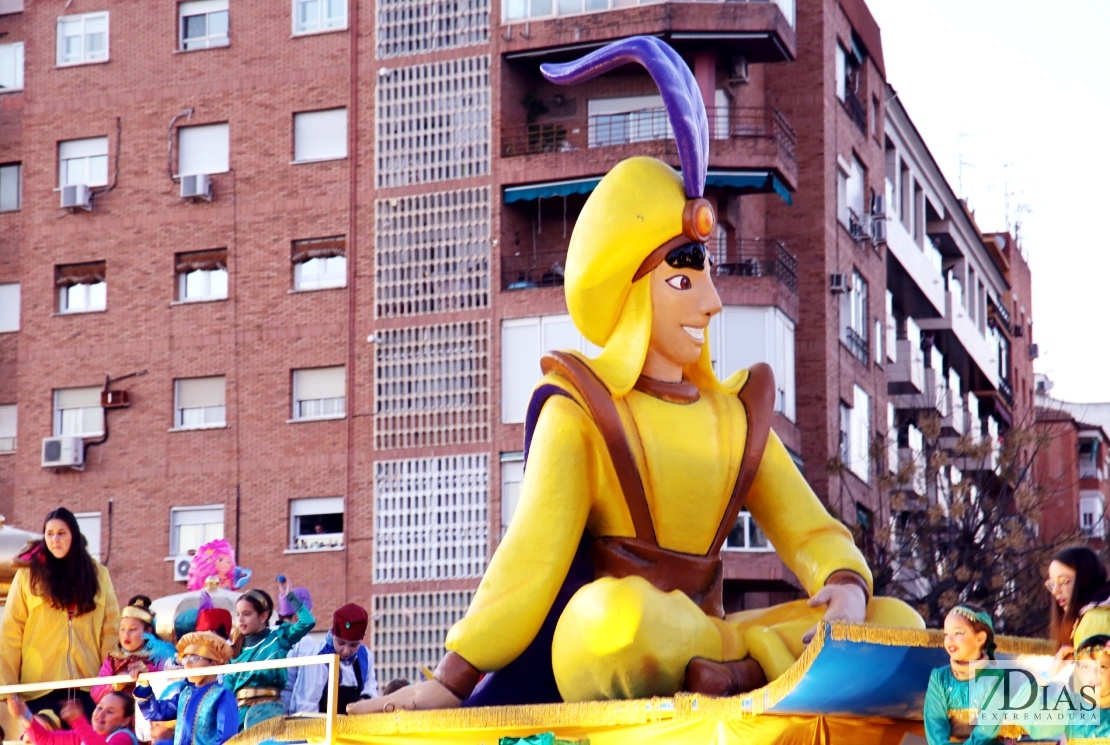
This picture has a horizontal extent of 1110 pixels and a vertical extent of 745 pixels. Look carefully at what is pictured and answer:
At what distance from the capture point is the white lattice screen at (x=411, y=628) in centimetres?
3189

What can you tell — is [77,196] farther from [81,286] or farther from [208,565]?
[208,565]

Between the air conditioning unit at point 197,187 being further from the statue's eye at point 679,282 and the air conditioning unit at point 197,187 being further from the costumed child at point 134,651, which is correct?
the statue's eye at point 679,282

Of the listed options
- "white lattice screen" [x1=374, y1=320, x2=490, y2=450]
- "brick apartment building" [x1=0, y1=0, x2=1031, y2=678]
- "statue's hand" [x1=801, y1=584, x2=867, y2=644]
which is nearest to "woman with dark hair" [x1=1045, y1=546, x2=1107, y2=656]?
"statue's hand" [x1=801, y1=584, x2=867, y2=644]

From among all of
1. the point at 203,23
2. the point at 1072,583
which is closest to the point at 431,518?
the point at 203,23

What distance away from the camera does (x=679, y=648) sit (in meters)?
9.30

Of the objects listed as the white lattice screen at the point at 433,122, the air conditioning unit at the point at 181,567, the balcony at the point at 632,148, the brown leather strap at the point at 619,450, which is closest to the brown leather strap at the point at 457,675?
the brown leather strap at the point at 619,450

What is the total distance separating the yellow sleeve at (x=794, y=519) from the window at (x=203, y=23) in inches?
1055

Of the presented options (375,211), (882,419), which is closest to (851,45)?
(882,419)

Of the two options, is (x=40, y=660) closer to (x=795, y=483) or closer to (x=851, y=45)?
(x=795, y=483)

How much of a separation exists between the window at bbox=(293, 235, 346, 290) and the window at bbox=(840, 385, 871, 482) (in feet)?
29.5

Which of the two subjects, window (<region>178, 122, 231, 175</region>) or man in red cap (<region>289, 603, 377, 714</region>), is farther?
window (<region>178, 122, 231, 175</region>)

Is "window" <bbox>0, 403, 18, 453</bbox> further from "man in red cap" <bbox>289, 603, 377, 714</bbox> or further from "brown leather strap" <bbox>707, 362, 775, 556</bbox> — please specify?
A: "brown leather strap" <bbox>707, 362, 775, 556</bbox>

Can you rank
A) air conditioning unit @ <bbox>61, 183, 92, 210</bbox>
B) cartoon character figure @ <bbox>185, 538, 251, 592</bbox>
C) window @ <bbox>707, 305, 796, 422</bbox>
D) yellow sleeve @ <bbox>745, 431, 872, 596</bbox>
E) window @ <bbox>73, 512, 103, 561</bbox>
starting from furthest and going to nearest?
air conditioning unit @ <bbox>61, 183, 92, 210</bbox> → window @ <bbox>73, 512, 103, 561</bbox> → window @ <bbox>707, 305, 796, 422</bbox> → cartoon character figure @ <bbox>185, 538, 251, 592</bbox> → yellow sleeve @ <bbox>745, 431, 872, 596</bbox>

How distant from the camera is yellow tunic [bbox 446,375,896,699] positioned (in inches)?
366
